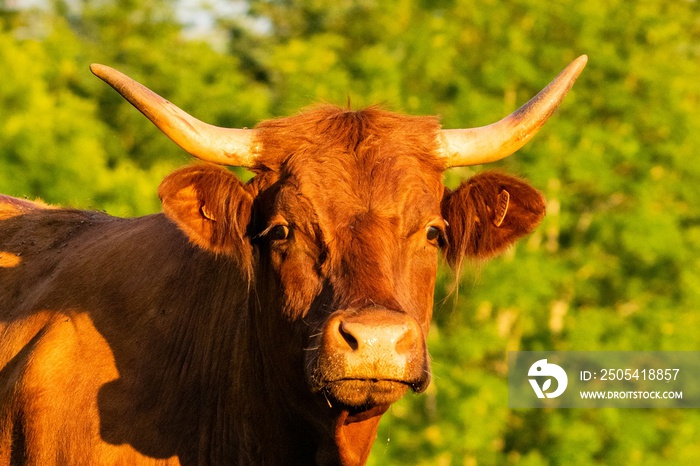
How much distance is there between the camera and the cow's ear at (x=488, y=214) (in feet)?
21.3

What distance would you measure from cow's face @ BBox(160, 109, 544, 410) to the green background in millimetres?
20836

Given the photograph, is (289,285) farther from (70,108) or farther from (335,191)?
(70,108)

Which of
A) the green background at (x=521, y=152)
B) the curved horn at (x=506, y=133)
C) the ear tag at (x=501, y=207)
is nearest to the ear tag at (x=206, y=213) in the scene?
the curved horn at (x=506, y=133)

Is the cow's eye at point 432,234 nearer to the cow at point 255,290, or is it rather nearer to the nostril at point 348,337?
the cow at point 255,290

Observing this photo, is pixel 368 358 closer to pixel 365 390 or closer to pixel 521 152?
pixel 365 390

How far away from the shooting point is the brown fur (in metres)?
5.79

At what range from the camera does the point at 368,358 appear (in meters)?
5.29

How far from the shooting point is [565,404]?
28828 mm

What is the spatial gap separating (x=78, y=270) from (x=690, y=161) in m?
27.3

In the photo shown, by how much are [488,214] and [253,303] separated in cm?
134

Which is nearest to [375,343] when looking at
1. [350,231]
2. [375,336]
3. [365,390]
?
[375,336]

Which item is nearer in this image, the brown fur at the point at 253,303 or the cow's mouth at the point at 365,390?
the cow's mouth at the point at 365,390

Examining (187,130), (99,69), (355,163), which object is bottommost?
(355,163)

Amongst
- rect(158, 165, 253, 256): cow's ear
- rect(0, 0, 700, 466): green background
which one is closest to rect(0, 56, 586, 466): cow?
rect(158, 165, 253, 256): cow's ear
